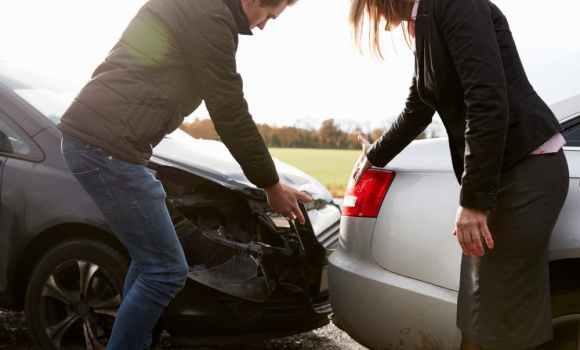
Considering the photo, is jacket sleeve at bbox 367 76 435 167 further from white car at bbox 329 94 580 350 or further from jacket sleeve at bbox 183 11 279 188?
jacket sleeve at bbox 183 11 279 188

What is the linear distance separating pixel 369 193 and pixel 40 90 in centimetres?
206

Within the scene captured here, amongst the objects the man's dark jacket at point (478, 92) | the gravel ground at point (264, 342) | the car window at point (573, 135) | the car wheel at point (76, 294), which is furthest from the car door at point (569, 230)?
the gravel ground at point (264, 342)

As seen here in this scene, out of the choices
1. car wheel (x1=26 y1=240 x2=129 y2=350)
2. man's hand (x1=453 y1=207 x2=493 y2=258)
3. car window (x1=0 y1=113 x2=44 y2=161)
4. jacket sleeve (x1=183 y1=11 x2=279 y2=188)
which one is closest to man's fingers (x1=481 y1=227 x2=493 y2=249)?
man's hand (x1=453 y1=207 x2=493 y2=258)

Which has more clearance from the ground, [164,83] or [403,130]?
[164,83]

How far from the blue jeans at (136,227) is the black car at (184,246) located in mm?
480

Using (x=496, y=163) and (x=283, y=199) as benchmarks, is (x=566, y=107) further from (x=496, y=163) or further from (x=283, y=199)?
(x=283, y=199)

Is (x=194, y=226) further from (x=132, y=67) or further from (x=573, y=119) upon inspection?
(x=573, y=119)

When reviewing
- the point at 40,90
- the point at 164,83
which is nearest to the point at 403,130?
the point at 164,83

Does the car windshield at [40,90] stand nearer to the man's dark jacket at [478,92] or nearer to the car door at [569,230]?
the man's dark jacket at [478,92]

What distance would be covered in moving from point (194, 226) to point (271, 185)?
28.8 inches

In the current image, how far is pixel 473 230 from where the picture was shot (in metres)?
1.91

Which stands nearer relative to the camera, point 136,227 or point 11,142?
point 136,227

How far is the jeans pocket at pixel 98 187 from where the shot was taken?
7.68 ft

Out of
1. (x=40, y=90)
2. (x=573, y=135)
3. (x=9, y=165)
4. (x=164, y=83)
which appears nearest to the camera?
(x=164, y=83)
